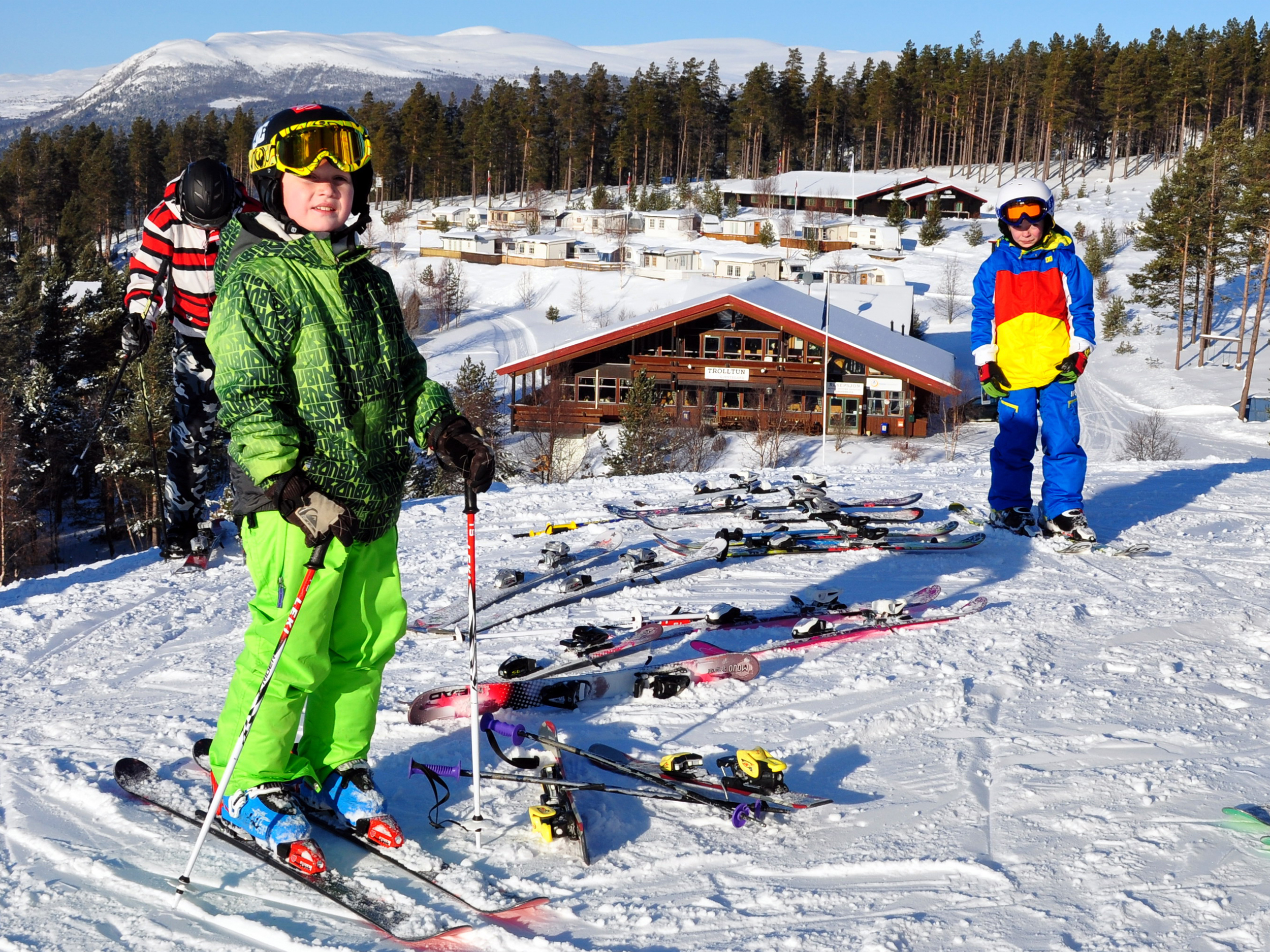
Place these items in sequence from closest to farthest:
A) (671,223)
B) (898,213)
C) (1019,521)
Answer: (1019,521)
(898,213)
(671,223)

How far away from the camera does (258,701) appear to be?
2.69 meters

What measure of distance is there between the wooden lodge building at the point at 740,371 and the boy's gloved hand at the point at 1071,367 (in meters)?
26.6

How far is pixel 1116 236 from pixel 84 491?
52537 millimetres

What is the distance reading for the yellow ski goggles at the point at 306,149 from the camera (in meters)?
2.74

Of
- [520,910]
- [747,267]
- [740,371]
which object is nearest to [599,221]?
[747,267]

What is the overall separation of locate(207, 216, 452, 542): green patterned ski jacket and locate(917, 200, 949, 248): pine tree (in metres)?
62.4

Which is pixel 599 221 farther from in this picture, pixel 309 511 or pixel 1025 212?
pixel 309 511

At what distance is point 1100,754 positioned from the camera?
3.58 metres

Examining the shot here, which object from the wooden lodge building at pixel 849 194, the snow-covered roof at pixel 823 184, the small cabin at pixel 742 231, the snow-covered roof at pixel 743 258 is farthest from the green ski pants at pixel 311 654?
the snow-covered roof at pixel 823 184

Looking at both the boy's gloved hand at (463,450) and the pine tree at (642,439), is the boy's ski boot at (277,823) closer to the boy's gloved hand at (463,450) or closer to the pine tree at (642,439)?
the boy's gloved hand at (463,450)

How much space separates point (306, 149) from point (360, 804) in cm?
183

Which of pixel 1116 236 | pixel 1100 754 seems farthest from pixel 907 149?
pixel 1100 754

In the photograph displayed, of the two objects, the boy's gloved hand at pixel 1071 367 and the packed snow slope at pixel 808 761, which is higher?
the boy's gloved hand at pixel 1071 367

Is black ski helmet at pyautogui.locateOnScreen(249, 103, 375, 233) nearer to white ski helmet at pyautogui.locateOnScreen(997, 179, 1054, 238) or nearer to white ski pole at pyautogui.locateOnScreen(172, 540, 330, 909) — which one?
white ski pole at pyautogui.locateOnScreen(172, 540, 330, 909)
